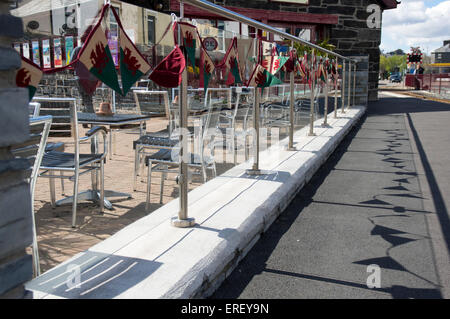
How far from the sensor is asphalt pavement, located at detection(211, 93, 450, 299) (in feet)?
7.68

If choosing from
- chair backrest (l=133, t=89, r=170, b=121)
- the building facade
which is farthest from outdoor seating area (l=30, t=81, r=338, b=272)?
the building facade

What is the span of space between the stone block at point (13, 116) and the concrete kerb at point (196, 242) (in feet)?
2.88

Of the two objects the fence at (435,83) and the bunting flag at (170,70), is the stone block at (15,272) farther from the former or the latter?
the fence at (435,83)

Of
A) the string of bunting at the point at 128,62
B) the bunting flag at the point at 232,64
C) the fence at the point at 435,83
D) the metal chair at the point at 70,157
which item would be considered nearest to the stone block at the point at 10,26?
the string of bunting at the point at 128,62

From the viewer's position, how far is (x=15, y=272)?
4.01 feet

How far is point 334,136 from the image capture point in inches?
283

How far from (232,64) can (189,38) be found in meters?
1.17

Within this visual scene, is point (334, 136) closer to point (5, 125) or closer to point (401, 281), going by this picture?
point (401, 281)

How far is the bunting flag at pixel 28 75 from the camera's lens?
1579mm

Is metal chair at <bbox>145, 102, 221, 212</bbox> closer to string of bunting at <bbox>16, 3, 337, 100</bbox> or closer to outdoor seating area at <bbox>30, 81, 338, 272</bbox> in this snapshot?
outdoor seating area at <bbox>30, 81, 338, 272</bbox>

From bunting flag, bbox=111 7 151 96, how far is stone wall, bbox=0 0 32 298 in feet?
2.85

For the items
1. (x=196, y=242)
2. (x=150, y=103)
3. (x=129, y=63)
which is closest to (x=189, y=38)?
(x=129, y=63)

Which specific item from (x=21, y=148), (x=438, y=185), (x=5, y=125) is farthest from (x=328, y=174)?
(x=5, y=125)

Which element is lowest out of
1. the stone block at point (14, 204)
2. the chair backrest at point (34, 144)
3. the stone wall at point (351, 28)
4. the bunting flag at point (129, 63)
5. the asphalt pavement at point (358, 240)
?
the asphalt pavement at point (358, 240)
